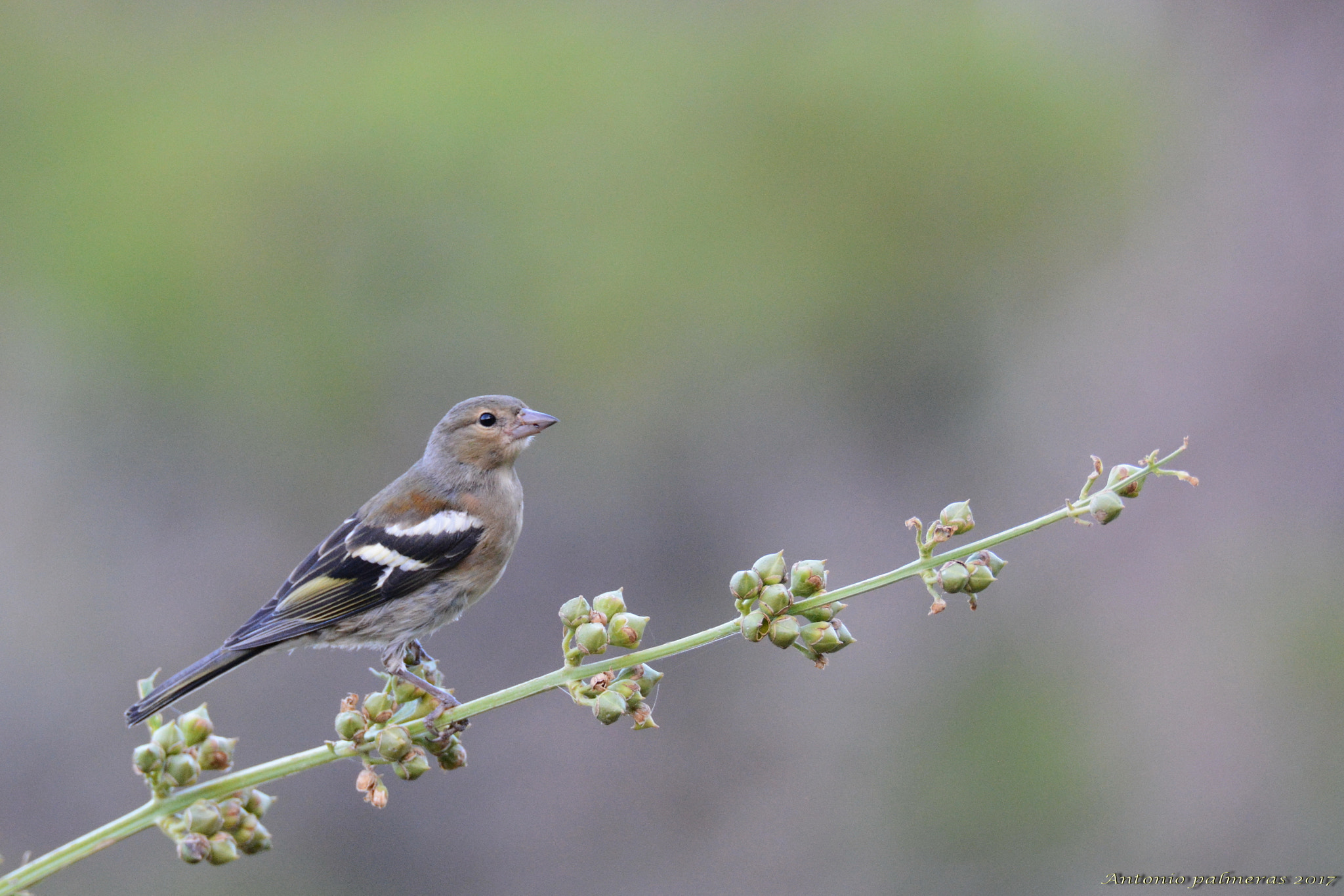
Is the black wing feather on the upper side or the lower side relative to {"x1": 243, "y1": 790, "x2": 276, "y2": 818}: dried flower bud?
upper

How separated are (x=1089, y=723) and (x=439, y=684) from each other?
7.51 meters

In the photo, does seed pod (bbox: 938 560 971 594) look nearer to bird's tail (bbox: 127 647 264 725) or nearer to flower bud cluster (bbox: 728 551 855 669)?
flower bud cluster (bbox: 728 551 855 669)

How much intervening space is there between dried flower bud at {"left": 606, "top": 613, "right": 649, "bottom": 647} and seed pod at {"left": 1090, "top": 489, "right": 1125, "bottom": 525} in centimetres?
98

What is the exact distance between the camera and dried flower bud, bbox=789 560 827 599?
90.0 inches

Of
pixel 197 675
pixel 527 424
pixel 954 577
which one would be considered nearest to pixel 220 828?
pixel 197 675

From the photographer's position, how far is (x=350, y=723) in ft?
7.51

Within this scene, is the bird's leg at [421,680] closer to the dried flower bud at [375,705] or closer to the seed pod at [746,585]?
the dried flower bud at [375,705]

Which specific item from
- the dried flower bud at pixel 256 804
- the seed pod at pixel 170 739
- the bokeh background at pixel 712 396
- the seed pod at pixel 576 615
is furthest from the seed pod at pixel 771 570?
the bokeh background at pixel 712 396

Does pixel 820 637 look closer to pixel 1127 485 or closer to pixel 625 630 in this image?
pixel 625 630

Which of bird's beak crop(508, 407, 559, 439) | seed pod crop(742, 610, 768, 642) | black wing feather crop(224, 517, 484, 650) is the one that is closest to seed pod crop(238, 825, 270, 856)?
seed pod crop(742, 610, 768, 642)

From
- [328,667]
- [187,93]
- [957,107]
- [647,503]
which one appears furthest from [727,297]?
[187,93]

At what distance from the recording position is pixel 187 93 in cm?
1034

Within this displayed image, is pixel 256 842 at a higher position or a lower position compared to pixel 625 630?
lower

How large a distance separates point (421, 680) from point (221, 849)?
865 millimetres
